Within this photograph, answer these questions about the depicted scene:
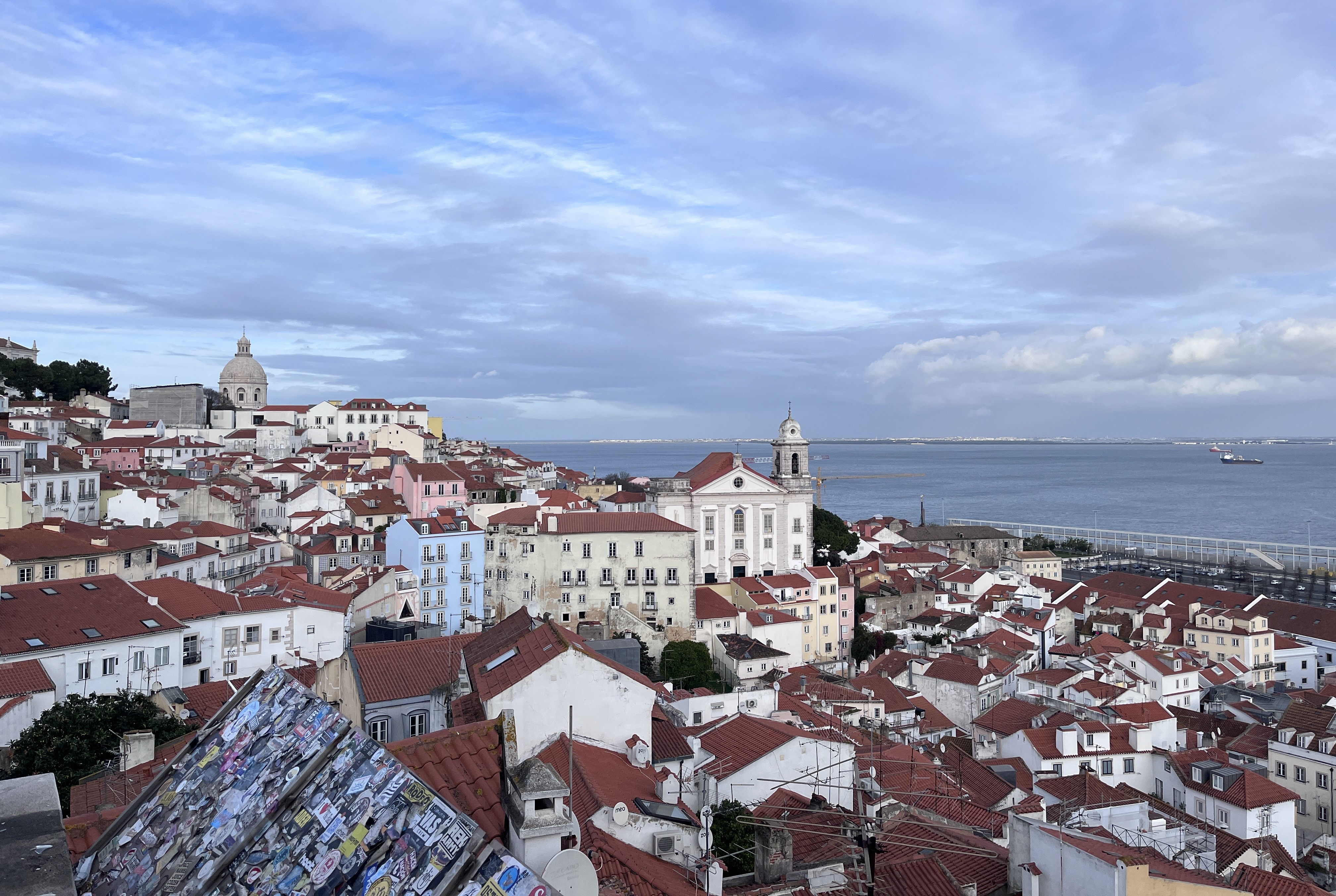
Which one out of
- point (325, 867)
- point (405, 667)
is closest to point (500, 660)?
point (405, 667)

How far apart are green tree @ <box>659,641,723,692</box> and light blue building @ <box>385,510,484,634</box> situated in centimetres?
799

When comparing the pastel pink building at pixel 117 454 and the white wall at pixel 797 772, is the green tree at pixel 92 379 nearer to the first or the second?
the pastel pink building at pixel 117 454

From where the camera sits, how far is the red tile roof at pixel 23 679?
17.0 metres

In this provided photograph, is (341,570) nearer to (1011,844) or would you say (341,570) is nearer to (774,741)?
(774,741)

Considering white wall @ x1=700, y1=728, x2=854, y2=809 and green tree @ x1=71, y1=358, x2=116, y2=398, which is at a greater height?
green tree @ x1=71, y1=358, x2=116, y2=398

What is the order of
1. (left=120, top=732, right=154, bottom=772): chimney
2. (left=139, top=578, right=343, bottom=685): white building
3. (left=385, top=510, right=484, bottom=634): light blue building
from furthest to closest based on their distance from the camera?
(left=385, top=510, right=484, bottom=634): light blue building
(left=139, top=578, right=343, bottom=685): white building
(left=120, top=732, right=154, bottom=772): chimney

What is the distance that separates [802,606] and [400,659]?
29.0 metres

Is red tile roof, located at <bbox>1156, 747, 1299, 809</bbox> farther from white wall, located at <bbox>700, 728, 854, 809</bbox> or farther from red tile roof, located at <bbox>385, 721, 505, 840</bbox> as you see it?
red tile roof, located at <bbox>385, 721, 505, 840</bbox>

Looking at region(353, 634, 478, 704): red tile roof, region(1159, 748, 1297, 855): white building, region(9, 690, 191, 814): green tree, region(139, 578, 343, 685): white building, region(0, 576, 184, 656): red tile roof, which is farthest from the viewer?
region(139, 578, 343, 685): white building

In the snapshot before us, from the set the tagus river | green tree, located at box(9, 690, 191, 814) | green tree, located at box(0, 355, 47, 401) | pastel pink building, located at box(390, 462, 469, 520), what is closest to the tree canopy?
green tree, located at box(0, 355, 47, 401)

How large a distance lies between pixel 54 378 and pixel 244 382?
1542 cm

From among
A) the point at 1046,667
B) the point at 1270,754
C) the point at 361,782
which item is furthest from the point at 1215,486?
the point at 361,782

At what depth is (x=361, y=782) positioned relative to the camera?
11.1 ft

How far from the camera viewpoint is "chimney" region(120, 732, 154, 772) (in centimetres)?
1200
